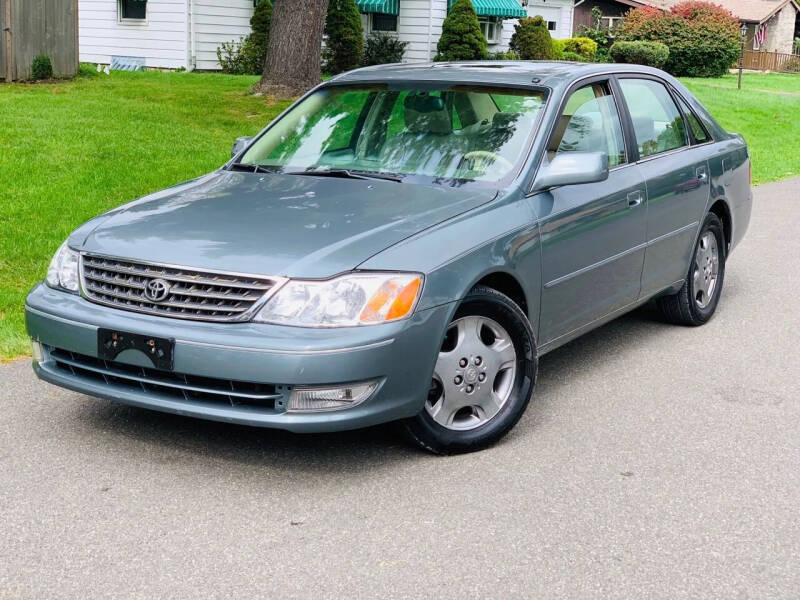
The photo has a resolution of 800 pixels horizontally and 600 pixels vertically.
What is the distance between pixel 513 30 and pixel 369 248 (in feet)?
103

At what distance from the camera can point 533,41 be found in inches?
1270

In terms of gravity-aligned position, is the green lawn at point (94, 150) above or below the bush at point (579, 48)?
below

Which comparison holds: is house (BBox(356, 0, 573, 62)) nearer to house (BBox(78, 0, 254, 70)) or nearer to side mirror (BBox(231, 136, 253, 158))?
house (BBox(78, 0, 254, 70))

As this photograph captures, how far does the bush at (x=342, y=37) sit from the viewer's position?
2653 centimetres

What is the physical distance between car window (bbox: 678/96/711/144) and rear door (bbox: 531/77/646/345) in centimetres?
102

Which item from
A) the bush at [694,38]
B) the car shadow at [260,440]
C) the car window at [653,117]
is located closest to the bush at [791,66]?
the bush at [694,38]

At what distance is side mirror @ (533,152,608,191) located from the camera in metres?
5.21

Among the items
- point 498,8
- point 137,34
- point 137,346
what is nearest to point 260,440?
point 137,346

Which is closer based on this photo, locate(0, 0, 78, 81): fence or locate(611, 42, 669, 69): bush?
locate(0, 0, 78, 81): fence

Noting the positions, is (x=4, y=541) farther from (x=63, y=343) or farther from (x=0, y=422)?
(x=0, y=422)

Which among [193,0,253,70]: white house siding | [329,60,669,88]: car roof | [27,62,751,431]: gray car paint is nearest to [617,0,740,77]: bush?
[193,0,253,70]: white house siding

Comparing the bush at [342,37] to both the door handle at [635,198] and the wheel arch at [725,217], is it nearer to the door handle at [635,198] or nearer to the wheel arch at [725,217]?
the wheel arch at [725,217]

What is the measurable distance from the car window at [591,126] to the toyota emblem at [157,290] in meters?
2.07

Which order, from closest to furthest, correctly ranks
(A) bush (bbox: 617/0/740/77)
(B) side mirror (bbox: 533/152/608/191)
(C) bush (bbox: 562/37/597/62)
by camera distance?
(B) side mirror (bbox: 533/152/608/191), (C) bush (bbox: 562/37/597/62), (A) bush (bbox: 617/0/740/77)
